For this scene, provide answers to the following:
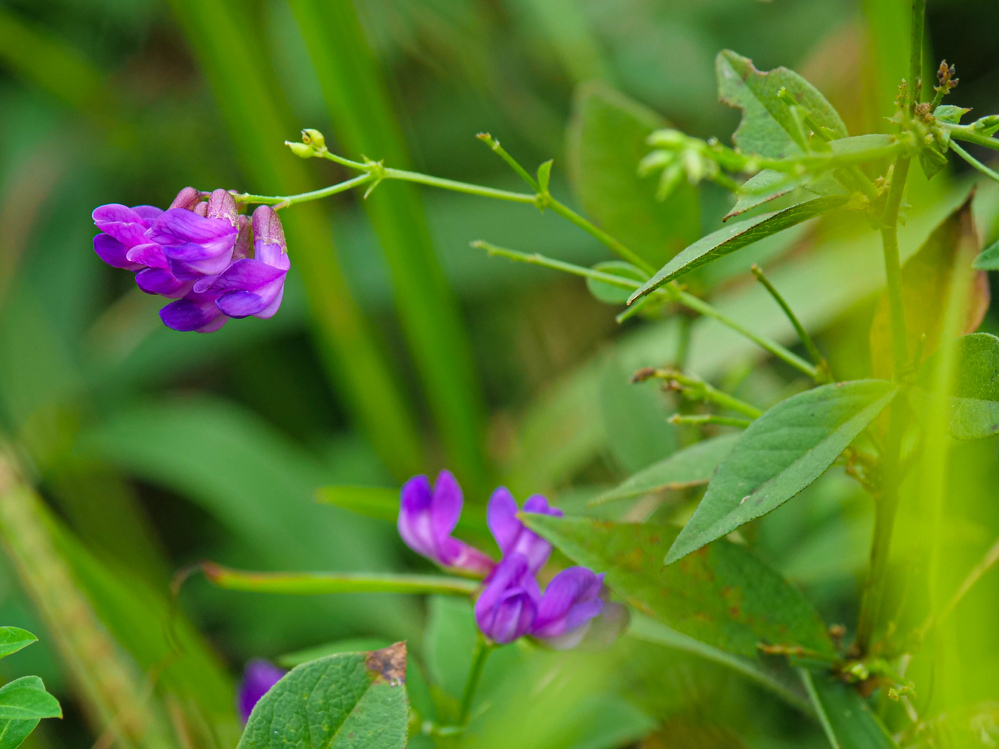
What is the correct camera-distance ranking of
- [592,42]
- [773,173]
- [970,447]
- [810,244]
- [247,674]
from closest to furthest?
[773,173] → [970,447] → [247,674] → [810,244] → [592,42]

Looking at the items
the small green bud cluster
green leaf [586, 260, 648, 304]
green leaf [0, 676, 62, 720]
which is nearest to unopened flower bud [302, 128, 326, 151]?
the small green bud cluster

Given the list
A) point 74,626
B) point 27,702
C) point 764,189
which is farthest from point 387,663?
point 74,626

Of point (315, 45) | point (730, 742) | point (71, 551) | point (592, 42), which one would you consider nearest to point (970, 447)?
point (730, 742)

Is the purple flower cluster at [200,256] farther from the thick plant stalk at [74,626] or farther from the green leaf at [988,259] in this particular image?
the thick plant stalk at [74,626]

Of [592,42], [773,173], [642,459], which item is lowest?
[642,459]

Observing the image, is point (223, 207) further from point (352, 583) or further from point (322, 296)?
point (322, 296)

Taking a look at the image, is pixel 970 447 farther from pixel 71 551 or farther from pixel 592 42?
pixel 592 42

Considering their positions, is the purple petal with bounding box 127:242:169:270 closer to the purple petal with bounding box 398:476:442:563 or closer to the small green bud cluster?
the small green bud cluster
